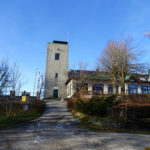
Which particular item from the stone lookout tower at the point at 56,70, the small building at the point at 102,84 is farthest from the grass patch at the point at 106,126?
the stone lookout tower at the point at 56,70

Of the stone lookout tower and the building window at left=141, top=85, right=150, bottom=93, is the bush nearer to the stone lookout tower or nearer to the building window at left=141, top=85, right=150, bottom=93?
the building window at left=141, top=85, right=150, bottom=93

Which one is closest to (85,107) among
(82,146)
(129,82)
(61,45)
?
(82,146)

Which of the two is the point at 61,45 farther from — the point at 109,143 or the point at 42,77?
the point at 109,143

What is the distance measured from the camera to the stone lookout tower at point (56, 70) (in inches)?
1441

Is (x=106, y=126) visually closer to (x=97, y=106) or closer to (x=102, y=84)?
(x=97, y=106)

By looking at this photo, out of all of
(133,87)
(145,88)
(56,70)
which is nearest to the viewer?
(133,87)

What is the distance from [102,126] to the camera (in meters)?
11.5

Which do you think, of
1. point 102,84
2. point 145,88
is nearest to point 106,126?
point 102,84

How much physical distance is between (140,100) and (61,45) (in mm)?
29458

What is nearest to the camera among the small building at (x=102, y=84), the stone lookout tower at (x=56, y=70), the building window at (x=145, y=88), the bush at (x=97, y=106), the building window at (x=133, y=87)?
the bush at (x=97, y=106)

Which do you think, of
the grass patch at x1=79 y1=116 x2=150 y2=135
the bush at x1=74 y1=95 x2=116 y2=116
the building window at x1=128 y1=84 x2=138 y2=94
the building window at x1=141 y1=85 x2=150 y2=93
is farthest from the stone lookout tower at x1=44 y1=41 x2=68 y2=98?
the grass patch at x1=79 y1=116 x2=150 y2=135

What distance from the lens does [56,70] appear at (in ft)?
125

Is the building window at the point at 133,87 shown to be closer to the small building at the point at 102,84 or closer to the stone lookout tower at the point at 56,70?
the small building at the point at 102,84

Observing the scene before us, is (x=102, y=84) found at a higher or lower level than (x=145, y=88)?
higher
